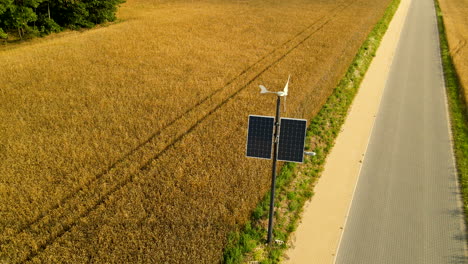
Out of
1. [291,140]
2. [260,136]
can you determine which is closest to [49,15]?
[260,136]

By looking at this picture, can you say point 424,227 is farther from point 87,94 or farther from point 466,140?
point 87,94

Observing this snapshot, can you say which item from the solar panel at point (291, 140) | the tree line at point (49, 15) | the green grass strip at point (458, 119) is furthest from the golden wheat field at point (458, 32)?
the tree line at point (49, 15)

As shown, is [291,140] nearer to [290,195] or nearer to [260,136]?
[260,136]

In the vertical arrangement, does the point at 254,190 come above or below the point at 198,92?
below

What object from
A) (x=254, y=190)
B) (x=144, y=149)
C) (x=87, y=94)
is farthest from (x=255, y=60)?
(x=254, y=190)

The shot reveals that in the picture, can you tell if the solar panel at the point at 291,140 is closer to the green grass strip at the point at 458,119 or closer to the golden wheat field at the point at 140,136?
the golden wheat field at the point at 140,136

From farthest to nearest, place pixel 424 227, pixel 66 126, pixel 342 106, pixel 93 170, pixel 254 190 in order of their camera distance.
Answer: pixel 342 106 < pixel 66 126 < pixel 93 170 < pixel 254 190 < pixel 424 227
